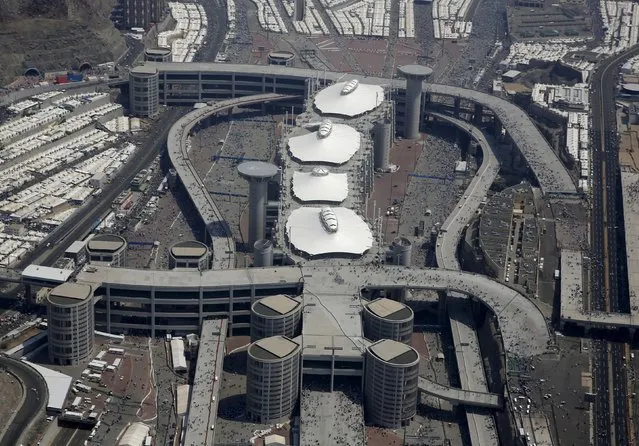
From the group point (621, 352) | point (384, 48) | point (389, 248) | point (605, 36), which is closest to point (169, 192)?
point (389, 248)

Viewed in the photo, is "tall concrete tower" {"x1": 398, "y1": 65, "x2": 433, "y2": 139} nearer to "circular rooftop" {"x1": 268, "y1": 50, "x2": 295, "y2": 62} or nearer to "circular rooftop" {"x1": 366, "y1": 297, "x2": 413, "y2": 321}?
"circular rooftop" {"x1": 268, "y1": 50, "x2": 295, "y2": 62}

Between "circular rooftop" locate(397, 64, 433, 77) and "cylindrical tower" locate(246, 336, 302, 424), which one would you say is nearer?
"cylindrical tower" locate(246, 336, 302, 424)

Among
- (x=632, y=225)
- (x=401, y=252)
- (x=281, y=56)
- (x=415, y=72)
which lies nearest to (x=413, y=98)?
(x=415, y=72)

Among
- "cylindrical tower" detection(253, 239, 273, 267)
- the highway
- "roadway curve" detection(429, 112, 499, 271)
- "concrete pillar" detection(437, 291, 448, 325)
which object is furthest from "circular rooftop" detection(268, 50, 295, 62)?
"concrete pillar" detection(437, 291, 448, 325)

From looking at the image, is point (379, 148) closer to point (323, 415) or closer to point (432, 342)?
point (432, 342)

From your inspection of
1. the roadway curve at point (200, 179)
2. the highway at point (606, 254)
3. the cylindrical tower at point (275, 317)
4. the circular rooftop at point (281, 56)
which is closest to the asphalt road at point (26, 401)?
the cylindrical tower at point (275, 317)

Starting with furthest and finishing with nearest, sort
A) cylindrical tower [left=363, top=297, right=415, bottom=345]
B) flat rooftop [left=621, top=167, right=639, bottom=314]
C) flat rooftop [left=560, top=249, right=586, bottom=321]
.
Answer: flat rooftop [left=621, top=167, right=639, bottom=314] → flat rooftop [left=560, top=249, right=586, bottom=321] → cylindrical tower [left=363, top=297, right=415, bottom=345]
